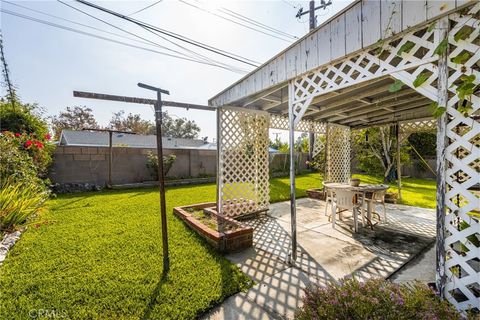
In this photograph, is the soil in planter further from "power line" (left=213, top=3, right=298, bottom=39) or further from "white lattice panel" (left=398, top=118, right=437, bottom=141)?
"white lattice panel" (left=398, top=118, right=437, bottom=141)

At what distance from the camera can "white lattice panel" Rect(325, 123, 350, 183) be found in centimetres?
703

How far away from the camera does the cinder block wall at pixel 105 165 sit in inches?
294

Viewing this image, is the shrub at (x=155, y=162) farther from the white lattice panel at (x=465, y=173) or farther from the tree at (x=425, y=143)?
the tree at (x=425, y=143)

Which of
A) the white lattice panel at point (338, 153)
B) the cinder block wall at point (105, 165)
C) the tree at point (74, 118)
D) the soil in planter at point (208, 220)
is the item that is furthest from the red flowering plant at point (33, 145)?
the tree at point (74, 118)

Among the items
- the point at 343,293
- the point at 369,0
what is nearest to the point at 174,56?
the point at 369,0

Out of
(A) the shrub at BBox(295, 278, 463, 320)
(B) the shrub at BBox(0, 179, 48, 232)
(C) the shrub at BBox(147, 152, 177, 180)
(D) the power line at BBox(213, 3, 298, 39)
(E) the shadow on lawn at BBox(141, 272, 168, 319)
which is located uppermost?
(D) the power line at BBox(213, 3, 298, 39)

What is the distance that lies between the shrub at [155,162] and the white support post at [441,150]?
872 cm

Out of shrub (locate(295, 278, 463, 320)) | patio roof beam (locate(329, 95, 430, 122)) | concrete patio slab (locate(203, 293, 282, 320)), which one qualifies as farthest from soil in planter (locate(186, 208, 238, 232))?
patio roof beam (locate(329, 95, 430, 122))

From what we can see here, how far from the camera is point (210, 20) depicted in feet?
20.6

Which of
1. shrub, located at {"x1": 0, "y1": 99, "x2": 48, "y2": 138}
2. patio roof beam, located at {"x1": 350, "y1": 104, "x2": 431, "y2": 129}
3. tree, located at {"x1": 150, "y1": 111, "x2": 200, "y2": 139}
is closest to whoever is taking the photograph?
patio roof beam, located at {"x1": 350, "y1": 104, "x2": 431, "y2": 129}

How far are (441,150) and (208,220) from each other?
3.53 m

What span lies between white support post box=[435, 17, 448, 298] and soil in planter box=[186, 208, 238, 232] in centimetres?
247

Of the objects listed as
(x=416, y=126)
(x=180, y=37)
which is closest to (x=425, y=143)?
(x=416, y=126)

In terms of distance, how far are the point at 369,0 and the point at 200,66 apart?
286 inches
